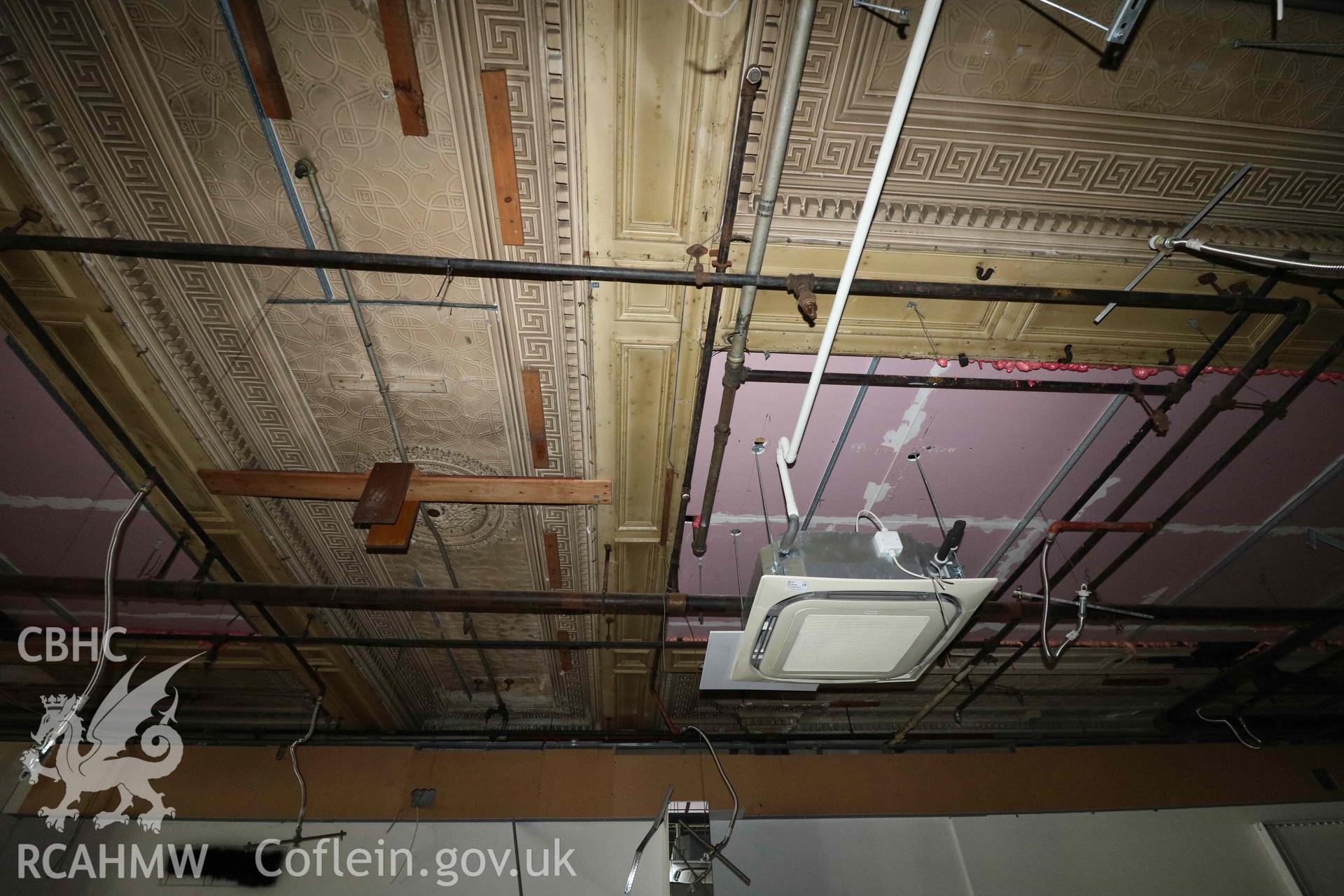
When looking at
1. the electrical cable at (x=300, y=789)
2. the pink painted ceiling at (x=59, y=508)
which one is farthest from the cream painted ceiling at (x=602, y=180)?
the electrical cable at (x=300, y=789)

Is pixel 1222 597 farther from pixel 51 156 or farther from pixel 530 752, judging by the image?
pixel 51 156

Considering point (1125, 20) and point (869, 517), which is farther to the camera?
point (869, 517)

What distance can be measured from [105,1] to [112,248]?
2.41ft

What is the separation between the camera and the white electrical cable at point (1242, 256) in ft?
5.66

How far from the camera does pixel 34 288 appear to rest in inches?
81.8

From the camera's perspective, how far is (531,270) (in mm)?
1919

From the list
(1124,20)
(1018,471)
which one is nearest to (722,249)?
(1124,20)

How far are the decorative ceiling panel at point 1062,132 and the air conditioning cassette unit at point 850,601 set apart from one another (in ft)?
4.01

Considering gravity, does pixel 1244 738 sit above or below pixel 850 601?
above

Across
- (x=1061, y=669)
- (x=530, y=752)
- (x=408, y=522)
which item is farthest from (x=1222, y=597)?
(x=408, y=522)

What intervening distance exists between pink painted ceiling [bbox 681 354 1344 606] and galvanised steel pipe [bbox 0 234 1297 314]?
1.48 feet

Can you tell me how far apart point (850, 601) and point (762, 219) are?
1.32 meters

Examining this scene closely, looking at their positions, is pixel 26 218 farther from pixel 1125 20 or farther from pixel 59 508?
pixel 1125 20

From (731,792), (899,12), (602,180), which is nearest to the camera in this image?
(899,12)
